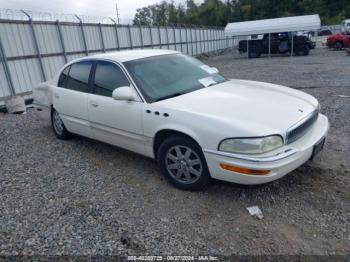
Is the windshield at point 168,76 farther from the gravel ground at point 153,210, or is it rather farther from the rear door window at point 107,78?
the gravel ground at point 153,210

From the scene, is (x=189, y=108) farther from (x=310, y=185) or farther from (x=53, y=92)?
(x=53, y=92)

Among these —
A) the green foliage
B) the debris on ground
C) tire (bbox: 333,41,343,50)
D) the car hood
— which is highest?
the green foliage

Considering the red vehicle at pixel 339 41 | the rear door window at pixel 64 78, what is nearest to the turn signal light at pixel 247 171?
the rear door window at pixel 64 78

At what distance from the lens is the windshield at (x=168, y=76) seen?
3.62m

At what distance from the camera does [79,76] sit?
458cm

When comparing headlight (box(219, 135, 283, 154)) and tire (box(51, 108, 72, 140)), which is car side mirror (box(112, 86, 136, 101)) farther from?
tire (box(51, 108, 72, 140))

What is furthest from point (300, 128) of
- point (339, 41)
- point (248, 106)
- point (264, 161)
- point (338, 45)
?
point (338, 45)

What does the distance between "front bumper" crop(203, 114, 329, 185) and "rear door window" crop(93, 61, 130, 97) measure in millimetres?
1563

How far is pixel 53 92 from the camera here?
5.01m

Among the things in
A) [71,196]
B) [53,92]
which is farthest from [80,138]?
[71,196]

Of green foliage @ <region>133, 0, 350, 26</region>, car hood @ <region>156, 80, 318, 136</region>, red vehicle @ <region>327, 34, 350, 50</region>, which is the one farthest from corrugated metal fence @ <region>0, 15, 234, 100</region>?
green foliage @ <region>133, 0, 350, 26</region>

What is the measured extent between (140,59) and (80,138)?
219cm

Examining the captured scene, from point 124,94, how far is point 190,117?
931mm

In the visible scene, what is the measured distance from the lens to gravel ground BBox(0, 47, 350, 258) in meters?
2.56
